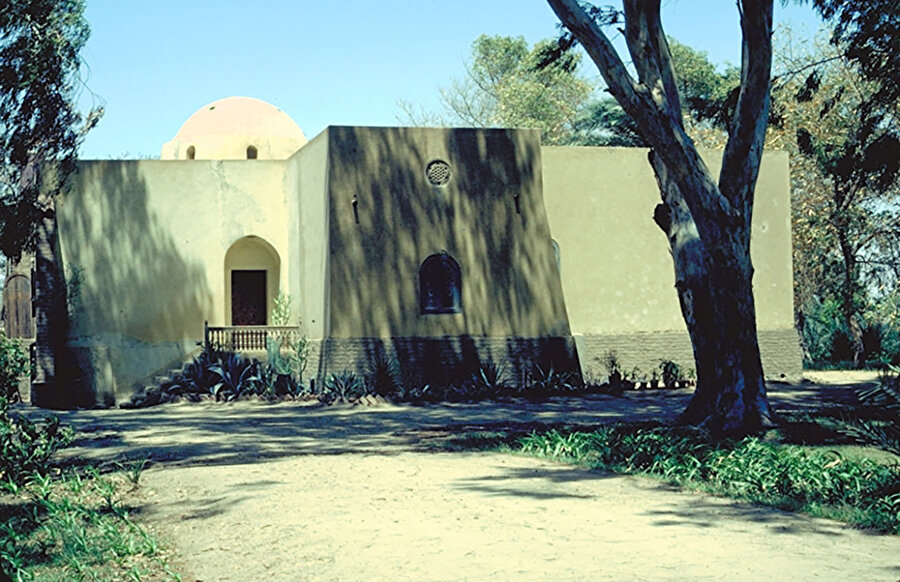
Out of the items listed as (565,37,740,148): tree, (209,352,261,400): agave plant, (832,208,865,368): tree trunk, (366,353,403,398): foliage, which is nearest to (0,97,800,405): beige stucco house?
(366,353,403,398): foliage

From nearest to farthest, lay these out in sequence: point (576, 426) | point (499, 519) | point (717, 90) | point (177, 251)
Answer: point (499, 519), point (576, 426), point (177, 251), point (717, 90)

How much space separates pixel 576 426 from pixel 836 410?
4488 millimetres

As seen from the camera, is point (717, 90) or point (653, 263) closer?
point (653, 263)

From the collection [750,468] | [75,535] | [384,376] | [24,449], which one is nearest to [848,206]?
[384,376]

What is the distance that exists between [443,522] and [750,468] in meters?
3.60

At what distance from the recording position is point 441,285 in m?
23.3

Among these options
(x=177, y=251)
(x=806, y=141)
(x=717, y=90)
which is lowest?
(x=177, y=251)

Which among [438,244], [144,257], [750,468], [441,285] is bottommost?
[750,468]

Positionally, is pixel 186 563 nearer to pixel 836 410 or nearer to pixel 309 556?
pixel 309 556

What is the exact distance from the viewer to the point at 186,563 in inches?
281

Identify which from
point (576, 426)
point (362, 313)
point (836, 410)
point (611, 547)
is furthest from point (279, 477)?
point (362, 313)

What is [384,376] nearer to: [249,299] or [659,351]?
[249,299]

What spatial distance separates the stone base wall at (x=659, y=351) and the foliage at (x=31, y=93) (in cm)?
1309

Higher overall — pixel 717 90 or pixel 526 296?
pixel 717 90
